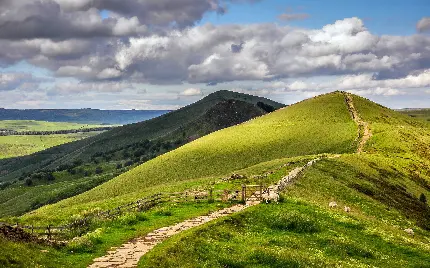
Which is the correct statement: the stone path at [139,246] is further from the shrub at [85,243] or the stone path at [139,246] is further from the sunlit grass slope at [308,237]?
the shrub at [85,243]

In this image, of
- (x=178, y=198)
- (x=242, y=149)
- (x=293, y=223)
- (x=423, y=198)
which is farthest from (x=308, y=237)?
(x=242, y=149)

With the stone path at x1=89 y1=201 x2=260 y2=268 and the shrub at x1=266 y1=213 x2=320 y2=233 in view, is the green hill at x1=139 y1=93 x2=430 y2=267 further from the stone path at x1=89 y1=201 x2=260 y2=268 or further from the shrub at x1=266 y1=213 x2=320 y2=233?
the stone path at x1=89 y1=201 x2=260 y2=268

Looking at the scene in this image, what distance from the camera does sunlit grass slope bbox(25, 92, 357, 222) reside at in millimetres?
92625

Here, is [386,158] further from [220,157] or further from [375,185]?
[220,157]

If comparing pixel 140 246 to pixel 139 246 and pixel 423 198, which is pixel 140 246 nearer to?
pixel 139 246

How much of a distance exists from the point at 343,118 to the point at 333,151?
115 feet

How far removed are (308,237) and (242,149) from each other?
256 feet

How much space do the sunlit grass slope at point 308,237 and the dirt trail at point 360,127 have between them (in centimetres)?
4461

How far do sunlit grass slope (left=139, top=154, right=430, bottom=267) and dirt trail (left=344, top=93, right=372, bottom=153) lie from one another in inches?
1756

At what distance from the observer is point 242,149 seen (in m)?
110

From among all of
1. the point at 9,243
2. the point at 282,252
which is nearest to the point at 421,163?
the point at 282,252

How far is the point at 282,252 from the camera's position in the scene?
86.6 feet

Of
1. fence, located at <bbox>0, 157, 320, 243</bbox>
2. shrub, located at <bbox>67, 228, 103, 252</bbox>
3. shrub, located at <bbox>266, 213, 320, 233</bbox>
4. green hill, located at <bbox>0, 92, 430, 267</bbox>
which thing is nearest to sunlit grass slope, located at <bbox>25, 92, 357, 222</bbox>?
green hill, located at <bbox>0, 92, 430, 267</bbox>

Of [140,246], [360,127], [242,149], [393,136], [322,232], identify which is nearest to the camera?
[140,246]
